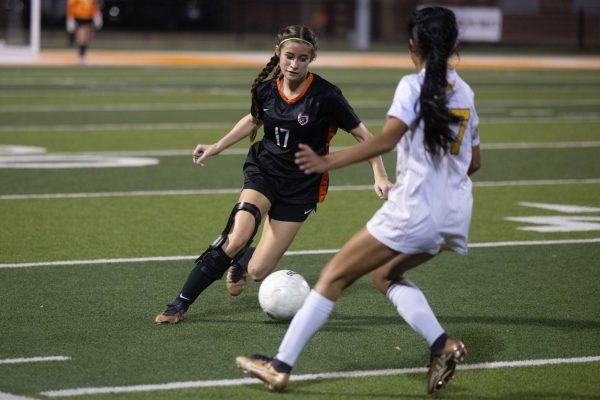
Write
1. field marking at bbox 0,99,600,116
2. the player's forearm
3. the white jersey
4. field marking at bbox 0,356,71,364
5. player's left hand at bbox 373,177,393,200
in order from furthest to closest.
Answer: field marking at bbox 0,99,600,116, the player's forearm, player's left hand at bbox 373,177,393,200, field marking at bbox 0,356,71,364, the white jersey

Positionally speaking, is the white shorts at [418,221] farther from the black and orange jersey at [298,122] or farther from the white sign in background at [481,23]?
the white sign in background at [481,23]

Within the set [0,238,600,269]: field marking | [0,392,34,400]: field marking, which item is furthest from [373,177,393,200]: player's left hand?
[0,238,600,269]: field marking

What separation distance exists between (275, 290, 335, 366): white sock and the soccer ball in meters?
1.37

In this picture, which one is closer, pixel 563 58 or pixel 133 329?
pixel 133 329

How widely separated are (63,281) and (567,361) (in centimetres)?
341

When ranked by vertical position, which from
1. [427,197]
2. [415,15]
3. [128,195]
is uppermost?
[415,15]

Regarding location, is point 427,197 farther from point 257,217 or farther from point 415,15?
point 257,217

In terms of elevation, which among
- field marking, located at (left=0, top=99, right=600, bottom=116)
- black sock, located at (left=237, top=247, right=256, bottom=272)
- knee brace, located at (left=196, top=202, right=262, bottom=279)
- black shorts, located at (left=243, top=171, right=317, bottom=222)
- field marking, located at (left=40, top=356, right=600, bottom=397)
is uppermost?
black shorts, located at (left=243, top=171, right=317, bottom=222)

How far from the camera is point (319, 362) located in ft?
19.6

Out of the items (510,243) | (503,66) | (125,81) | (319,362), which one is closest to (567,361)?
(319,362)

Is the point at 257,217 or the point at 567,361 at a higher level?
the point at 257,217

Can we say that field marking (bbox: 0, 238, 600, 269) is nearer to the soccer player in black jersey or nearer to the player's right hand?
the soccer player in black jersey

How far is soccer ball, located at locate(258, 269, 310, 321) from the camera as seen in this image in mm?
6660

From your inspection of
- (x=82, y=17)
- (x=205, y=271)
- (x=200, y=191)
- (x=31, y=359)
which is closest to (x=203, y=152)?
(x=205, y=271)
